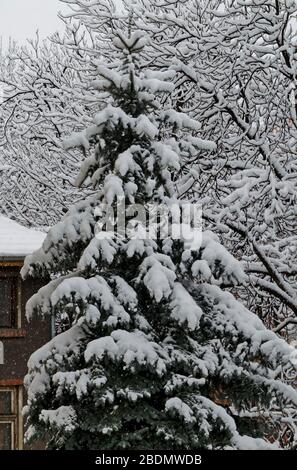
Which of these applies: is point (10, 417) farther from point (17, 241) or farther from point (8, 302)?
point (17, 241)

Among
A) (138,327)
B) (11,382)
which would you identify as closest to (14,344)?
(11,382)

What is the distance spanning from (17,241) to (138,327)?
6426 mm

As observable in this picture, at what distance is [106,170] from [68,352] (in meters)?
2.49

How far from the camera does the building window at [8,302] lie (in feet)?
57.2

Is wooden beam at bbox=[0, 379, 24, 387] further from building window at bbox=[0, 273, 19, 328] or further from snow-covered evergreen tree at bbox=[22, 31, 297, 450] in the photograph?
snow-covered evergreen tree at bbox=[22, 31, 297, 450]

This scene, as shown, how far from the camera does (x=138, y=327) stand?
11.1 metres

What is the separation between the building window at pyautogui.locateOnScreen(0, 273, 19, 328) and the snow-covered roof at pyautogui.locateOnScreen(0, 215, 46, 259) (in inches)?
34.3

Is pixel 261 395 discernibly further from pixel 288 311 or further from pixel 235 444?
pixel 288 311

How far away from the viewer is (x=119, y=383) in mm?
10688

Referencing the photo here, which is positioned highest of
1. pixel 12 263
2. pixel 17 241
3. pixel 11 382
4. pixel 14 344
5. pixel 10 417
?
pixel 17 241

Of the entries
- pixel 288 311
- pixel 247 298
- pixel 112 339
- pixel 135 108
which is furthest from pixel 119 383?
pixel 288 311

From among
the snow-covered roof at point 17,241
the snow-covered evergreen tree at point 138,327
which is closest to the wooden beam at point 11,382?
the snow-covered roof at point 17,241

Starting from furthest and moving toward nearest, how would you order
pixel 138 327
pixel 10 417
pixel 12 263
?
pixel 10 417 → pixel 12 263 → pixel 138 327

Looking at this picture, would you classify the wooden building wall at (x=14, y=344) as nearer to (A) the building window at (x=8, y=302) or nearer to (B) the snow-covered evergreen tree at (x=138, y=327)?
(A) the building window at (x=8, y=302)
